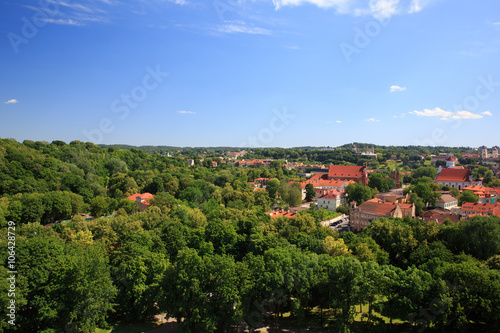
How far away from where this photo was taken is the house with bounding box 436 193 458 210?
48.7 meters

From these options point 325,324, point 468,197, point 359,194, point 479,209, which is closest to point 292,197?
point 359,194

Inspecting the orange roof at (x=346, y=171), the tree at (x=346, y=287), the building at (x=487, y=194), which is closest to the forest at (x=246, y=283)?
the tree at (x=346, y=287)

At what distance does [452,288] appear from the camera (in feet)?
55.6

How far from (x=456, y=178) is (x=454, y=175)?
82 cm

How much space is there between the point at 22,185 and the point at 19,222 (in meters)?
9.80

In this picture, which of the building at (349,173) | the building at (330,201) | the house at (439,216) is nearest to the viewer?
the house at (439,216)

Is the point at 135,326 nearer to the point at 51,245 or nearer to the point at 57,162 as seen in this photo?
the point at 51,245

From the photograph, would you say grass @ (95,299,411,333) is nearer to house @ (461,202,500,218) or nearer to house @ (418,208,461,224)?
house @ (418,208,461,224)

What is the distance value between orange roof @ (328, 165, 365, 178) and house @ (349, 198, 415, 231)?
36.1 metres

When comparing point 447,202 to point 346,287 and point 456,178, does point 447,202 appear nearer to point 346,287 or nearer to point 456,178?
point 456,178

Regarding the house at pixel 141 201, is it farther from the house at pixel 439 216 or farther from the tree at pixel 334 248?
the house at pixel 439 216

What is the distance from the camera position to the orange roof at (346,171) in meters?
77.7

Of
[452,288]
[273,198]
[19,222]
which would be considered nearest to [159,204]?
[19,222]

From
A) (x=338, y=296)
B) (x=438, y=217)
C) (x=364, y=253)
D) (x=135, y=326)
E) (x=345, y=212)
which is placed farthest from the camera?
(x=345, y=212)
